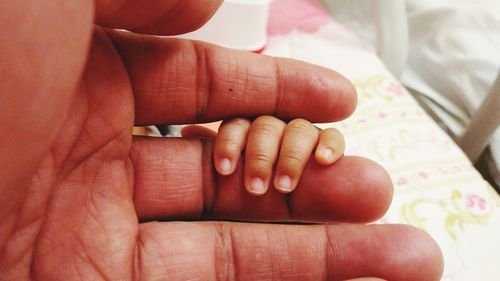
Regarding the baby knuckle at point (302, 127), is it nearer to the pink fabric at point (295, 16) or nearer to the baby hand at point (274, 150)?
the baby hand at point (274, 150)

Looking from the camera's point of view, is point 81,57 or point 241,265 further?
point 241,265

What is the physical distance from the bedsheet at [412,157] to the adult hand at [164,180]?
216 mm

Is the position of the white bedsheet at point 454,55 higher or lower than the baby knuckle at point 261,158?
lower

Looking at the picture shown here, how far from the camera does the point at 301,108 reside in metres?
0.60

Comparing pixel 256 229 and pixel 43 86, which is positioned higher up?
pixel 43 86

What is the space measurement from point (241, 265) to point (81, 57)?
28 centimetres

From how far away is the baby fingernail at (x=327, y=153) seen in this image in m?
0.54

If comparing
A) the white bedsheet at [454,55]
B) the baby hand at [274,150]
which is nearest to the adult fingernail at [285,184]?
the baby hand at [274,150]

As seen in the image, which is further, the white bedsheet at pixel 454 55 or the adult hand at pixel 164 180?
the white bedsheet at pixel 454 55

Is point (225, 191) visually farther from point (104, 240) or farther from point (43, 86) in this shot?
point (43, 86)

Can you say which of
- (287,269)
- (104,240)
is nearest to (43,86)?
(104,240)

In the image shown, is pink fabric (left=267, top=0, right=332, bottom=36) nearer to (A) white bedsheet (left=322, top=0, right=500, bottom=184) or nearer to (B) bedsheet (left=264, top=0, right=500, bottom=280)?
(B) bedsheet (left=264, top=0, right=500, bottom=280)

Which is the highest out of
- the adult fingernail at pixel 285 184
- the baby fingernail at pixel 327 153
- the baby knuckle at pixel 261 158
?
the baby fingernail at pixel 327 153

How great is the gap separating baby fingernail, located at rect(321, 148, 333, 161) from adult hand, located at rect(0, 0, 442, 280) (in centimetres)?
2
